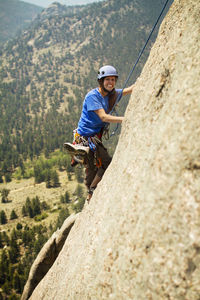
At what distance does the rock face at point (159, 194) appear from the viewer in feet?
8.38

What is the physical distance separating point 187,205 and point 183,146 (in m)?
0.70

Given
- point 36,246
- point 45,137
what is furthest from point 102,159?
point 45,137

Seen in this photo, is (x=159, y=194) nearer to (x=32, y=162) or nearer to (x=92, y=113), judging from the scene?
(x=92, y=113)

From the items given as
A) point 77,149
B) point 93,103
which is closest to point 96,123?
point 93,103

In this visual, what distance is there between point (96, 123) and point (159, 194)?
3211 mm

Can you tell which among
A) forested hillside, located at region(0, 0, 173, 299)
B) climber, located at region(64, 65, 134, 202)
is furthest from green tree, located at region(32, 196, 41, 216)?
climber, located at region(64, 65, 134, 202)

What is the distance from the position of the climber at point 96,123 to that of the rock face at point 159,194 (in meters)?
1.10

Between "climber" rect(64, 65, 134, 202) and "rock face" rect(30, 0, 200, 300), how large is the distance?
1104mm

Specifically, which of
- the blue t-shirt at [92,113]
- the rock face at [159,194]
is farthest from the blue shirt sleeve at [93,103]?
the rock face at [159,194]

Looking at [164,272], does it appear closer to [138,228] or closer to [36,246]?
[138,228]

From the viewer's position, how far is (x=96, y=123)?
5.71 m

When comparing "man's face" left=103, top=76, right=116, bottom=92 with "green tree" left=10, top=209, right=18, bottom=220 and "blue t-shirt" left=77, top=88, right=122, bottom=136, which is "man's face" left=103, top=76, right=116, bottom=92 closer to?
"blue t-shirt" left=77, top=88, right=122, bottom=136

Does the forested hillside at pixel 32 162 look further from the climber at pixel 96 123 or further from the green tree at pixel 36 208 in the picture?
the climber at pixel 96 123

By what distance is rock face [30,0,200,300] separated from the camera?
2.55m
